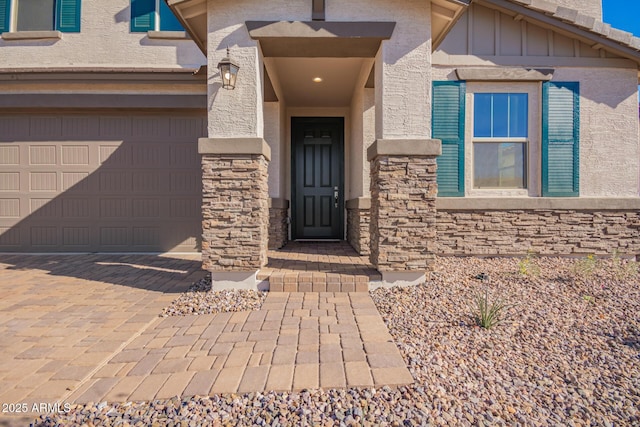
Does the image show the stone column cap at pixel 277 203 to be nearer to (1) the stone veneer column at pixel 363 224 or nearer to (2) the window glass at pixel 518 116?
(1) the stone veneer column at pixel 363 224

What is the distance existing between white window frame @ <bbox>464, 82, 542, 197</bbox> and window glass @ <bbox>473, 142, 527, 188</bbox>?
67mm

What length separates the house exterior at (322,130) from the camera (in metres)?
3.65

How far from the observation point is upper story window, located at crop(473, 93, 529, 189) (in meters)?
5.41

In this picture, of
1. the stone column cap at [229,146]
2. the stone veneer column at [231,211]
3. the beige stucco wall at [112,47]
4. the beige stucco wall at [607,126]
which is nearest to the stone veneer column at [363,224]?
the stone veneer column at [231,211]

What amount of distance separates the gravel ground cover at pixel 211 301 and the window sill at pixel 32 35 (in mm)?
5666

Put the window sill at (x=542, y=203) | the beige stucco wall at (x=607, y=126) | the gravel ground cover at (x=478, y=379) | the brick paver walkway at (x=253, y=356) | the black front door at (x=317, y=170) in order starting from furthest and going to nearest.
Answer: the black front door at (x=317, y=170), the beige stucco wall at (x=607, y=126), the window sill at (x=542, y=203), the brick paver walkway at (x=253, y=356), the gravel ground cover at (x=478, y=379)

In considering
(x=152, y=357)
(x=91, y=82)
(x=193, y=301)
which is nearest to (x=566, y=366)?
(x=152, y=357)

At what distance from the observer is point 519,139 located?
540cm

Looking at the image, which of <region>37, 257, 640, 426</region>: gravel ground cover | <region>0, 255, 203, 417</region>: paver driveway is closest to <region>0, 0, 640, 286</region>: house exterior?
<region>0, 255, 203, 417</region>: paver driveway

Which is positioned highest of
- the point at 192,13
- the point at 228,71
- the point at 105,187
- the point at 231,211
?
the point at 192,13

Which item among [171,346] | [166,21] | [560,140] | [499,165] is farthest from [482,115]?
[166,21]

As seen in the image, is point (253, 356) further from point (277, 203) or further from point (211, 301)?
point (277, 203)

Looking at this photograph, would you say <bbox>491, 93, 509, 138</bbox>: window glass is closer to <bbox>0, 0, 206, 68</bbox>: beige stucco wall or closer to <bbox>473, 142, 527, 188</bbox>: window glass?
<bbox>473, 142, 527, 188</bbox>: window glass

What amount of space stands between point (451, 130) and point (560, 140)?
170 centimetres
